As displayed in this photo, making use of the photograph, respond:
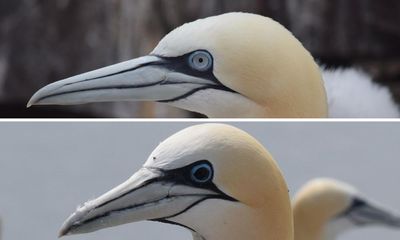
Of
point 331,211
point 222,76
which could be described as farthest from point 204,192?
point 222,76

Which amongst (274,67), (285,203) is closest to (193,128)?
(285,203)

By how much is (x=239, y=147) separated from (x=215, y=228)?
16cm

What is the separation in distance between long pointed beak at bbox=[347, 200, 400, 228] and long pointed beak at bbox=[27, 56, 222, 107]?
79cm

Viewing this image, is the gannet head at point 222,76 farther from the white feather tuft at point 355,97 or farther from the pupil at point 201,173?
the pupil at point 201,173

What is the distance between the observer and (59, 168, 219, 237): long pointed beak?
2080 mm

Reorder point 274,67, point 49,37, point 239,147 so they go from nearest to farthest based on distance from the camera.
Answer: point 239,147, point 274,67, point 49,37

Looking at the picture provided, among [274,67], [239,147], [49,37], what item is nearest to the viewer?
[239,147]

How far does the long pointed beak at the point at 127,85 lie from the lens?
116 inches

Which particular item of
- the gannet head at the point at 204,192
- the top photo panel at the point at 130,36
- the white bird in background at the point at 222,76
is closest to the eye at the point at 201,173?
the gannet head at the point at 204,192

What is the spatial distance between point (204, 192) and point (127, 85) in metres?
0.85

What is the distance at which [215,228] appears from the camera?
2160 millimetres

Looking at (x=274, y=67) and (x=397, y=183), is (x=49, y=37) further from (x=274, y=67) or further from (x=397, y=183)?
(x=397, y=183)

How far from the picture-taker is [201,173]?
2.14 m

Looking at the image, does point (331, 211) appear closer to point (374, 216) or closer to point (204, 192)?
point (374, 216)
